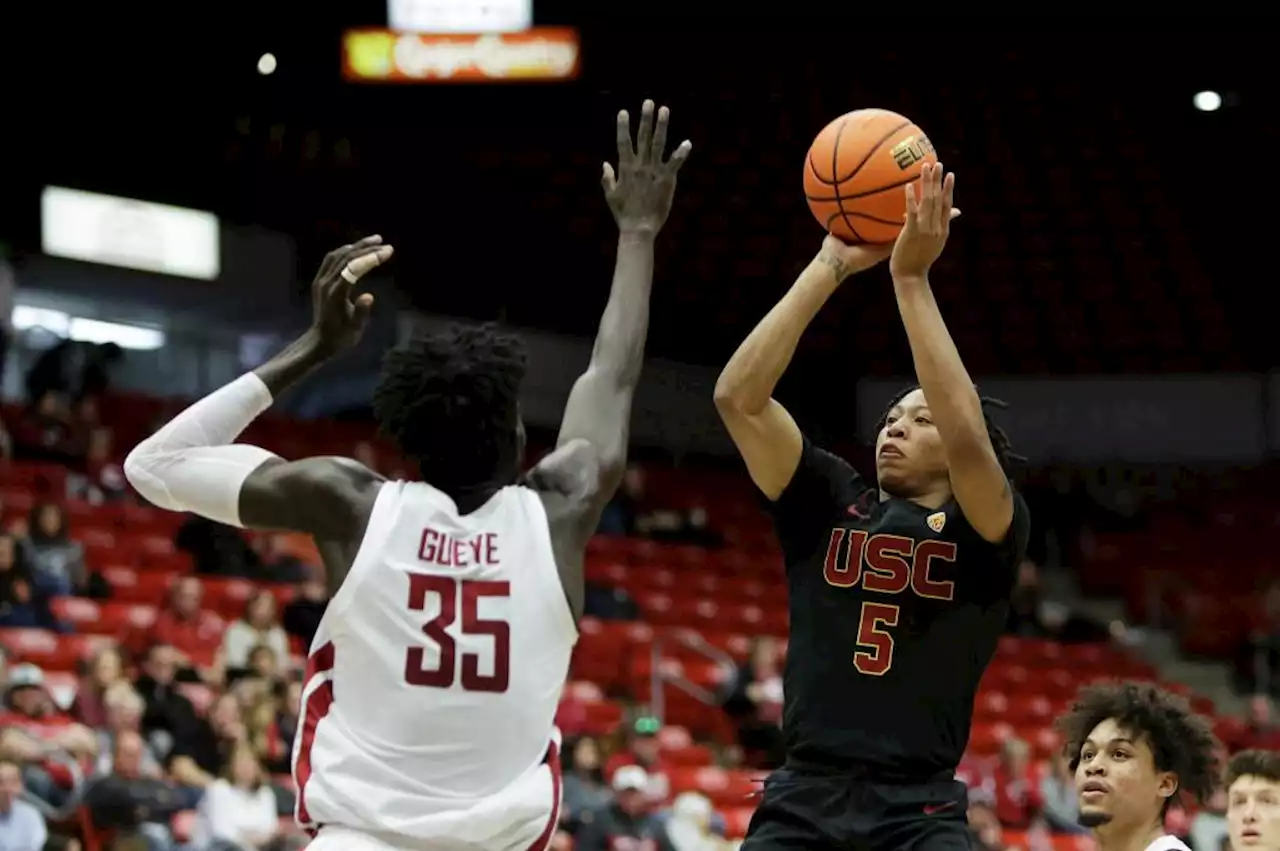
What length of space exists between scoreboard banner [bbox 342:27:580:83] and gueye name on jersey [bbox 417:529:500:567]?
16.5m

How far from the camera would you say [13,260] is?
18.3 m

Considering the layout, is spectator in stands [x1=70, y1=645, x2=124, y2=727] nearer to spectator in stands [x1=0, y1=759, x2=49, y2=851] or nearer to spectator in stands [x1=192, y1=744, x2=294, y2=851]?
spectator in stands [x1=192, y1=744, x2=294, y2=851]

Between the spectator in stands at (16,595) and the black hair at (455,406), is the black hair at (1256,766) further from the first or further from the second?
the spectator in stands at (16,595)

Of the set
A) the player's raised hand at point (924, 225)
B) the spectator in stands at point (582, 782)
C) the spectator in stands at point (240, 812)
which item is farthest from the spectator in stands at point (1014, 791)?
the player's raised hand at point (924, 225)

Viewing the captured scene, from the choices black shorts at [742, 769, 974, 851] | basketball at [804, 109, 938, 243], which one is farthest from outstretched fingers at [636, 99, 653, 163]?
black shorts at [742, 769, 974, 851]

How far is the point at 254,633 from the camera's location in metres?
11.7

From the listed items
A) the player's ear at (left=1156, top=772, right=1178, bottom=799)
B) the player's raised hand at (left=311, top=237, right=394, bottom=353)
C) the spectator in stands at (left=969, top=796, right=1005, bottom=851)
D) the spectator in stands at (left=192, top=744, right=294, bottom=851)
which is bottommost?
the spectator in stands at (left=969, top=796, right=1005, bottom=851)

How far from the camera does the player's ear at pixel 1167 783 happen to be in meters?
5.11

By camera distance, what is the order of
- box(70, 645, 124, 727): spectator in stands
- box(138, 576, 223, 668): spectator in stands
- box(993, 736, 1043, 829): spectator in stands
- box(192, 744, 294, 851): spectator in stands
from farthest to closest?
box(993, 736, 1043, 829): spectator in stands, box(138, 576, 223, 668): spectator in stands, box(70, 645, 124, 727): spectator in stands, box(192, 744, 294, 851): spectator in stands

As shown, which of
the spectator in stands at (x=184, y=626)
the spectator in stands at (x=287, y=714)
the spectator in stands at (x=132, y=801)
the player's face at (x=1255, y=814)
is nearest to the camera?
the player's face at (x=1255, y=814)

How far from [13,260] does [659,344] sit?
6219 millimetres

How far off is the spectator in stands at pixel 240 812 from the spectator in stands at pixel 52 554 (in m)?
2.91

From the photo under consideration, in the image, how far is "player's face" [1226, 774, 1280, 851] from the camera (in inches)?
216

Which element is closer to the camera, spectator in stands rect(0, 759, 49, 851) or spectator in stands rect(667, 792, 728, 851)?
spectator in stands rect(0, 759, 49, 851)
